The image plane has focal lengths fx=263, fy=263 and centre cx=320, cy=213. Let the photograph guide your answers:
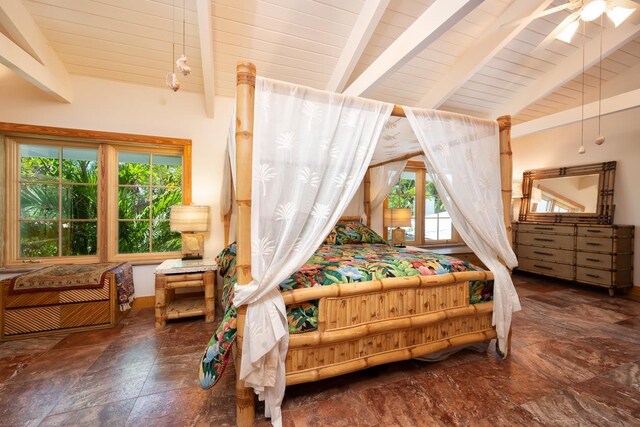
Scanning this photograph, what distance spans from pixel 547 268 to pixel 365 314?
13.3 ft

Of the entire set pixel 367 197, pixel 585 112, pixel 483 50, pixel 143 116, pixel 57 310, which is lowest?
pixel 57 310

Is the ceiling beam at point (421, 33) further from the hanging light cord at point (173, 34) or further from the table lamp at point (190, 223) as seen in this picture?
the table lamp at point (190, 223)

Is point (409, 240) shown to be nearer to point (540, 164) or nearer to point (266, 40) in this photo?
point (540, 164)

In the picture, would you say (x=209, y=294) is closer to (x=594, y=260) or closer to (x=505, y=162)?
(x=505, y=162)

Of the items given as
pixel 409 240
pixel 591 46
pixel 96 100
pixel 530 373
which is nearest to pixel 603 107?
pixel 591 46

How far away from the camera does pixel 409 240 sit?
432cm

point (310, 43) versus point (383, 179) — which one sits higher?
point (310, 43)

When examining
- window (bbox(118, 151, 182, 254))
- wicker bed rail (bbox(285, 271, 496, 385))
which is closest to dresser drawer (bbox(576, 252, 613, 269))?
wicker bed rail (bbox(285, 271, 496, 385))

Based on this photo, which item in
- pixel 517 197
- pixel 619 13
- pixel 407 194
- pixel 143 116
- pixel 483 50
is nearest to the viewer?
pixel 619 13

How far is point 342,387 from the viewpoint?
168 centimetres

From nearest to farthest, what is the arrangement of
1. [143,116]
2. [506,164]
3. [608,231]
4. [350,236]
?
1. [506,164]
2. [143,116]
3. [350,236]
4. [608,231]

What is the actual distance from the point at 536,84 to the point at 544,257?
2554 millimetres

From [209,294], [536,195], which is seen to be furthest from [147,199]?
[536,195]

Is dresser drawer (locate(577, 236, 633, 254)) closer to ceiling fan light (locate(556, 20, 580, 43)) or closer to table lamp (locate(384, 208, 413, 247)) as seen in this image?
table lamp (locate(384, 208, 413, 247))
